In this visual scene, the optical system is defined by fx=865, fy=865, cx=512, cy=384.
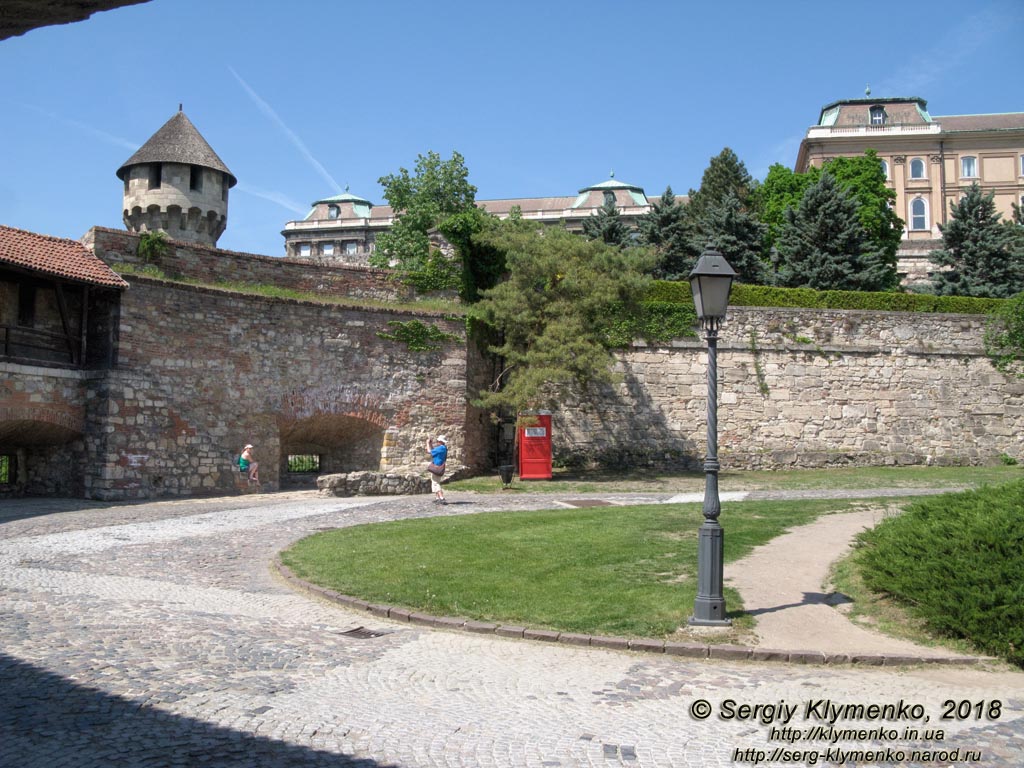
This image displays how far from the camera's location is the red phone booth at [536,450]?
2222 centimetres

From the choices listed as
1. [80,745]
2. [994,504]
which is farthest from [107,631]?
[994,504]

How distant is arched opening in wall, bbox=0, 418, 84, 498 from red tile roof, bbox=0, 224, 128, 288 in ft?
10.7

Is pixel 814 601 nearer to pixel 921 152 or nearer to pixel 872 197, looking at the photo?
pixel 872 197

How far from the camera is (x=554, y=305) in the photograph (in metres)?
22.0

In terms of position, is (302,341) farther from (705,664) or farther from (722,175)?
(722,175)

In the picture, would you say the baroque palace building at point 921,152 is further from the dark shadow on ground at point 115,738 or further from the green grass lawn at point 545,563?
the dark shadow on ground at point 115,738

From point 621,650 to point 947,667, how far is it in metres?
2.76

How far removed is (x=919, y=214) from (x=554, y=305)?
169ft

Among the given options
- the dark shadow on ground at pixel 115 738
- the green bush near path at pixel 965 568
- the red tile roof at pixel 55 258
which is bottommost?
the dark shadow on ground at pixel 115 738

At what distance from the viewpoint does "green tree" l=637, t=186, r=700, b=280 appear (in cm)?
3719

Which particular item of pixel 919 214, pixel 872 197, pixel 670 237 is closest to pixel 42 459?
pixel 670 237

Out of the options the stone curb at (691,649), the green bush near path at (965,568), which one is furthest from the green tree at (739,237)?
the stone curb at (691,649)

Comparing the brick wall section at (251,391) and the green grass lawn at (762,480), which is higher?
the brick wall section at (251,391)

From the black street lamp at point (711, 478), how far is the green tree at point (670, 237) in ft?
93.4
